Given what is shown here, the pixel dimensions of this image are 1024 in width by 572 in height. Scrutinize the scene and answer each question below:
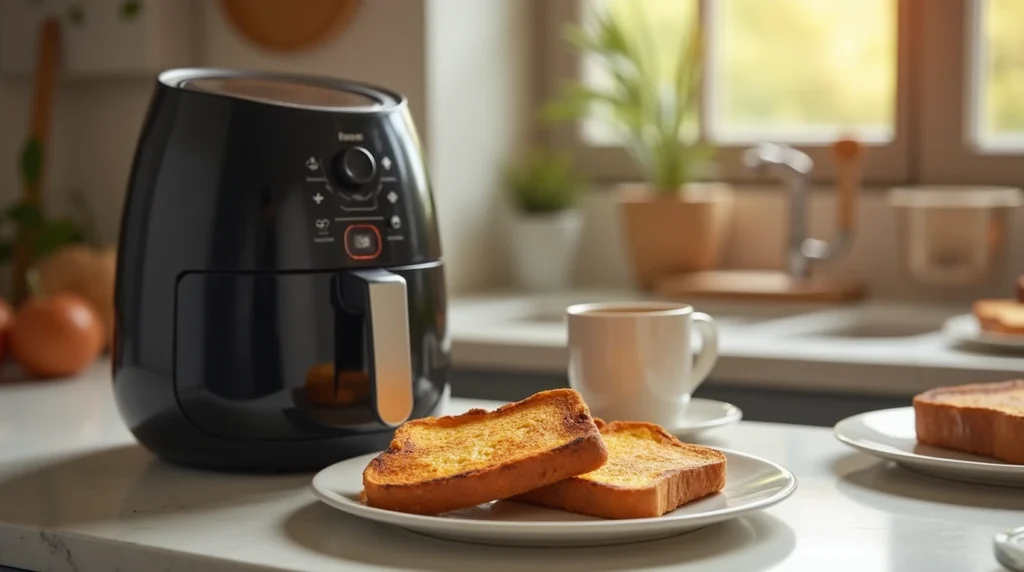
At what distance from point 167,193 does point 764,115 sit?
5.58 ft

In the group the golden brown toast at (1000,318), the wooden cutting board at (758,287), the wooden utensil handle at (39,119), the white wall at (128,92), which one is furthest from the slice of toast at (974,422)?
the wooden utensil handle at (39,119)

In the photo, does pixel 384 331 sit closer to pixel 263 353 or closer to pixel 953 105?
pixel 263 353

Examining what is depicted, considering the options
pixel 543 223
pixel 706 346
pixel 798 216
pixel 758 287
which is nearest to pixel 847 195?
pixel 798 216

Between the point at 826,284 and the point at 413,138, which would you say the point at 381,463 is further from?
the point at 826,284

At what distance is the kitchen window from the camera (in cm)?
225

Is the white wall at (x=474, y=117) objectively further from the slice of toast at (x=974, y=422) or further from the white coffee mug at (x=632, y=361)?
the slice of toast at (x=974, y=422)

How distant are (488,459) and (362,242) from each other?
0.84 ft

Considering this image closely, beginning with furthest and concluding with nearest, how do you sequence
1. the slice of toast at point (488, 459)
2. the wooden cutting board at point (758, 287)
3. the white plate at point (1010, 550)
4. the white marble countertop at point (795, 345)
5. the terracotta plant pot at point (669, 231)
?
the terracotta plant pot at point (669, 231)
the wooden cutting board at point (758, 287)
the white marble countertop at point (795, 345)
the slice of toast at point (488, 459)
the white plate at point (1010, 550)

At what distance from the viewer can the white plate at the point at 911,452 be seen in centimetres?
85

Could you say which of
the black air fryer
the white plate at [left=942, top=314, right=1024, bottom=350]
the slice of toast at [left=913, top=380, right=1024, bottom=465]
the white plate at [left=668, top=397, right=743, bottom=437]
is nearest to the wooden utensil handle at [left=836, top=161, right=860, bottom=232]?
the white plate at [left=942, top=314, right=1024, bottom=350]

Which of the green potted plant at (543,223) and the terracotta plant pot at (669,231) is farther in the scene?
the green potted plant at (543,223)

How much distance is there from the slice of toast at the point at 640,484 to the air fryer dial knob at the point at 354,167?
0.28 meters

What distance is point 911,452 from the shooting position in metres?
0.92

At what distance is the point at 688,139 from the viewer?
2531mm
